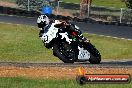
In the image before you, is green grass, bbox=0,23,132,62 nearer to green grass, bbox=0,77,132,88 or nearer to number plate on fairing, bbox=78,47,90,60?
number plate on fairing, bbox=78,47,90,60

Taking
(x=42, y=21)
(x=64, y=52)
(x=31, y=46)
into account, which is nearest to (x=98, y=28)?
(x=31, y=46)

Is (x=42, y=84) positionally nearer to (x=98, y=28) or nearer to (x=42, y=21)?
(x=42, y=21)

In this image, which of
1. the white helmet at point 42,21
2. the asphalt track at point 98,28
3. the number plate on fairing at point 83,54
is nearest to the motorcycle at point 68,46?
the number plate on fairing at point 83,54

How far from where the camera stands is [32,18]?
37875 mm

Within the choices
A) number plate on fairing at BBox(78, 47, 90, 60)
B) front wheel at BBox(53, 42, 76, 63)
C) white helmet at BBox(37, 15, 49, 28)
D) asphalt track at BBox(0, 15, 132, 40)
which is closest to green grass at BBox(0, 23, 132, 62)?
asphalt track at BBox(0, 15, 132, 40)

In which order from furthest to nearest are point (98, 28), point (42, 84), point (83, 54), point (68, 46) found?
point (98, 28), point (83, 54), point (68, 46), point (42, 84)

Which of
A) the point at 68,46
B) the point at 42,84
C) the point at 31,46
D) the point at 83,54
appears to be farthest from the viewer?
the point at 31,46

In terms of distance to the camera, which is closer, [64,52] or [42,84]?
[42,84]

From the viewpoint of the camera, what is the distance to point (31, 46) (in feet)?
86.8

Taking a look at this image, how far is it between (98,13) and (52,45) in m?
27.7

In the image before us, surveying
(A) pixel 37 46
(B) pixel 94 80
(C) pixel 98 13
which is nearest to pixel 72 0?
(C) pixel 98 13

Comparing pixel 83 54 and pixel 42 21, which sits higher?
pixel 42 21

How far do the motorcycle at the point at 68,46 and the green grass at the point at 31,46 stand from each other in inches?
309

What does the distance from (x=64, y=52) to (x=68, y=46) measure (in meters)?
0.27
